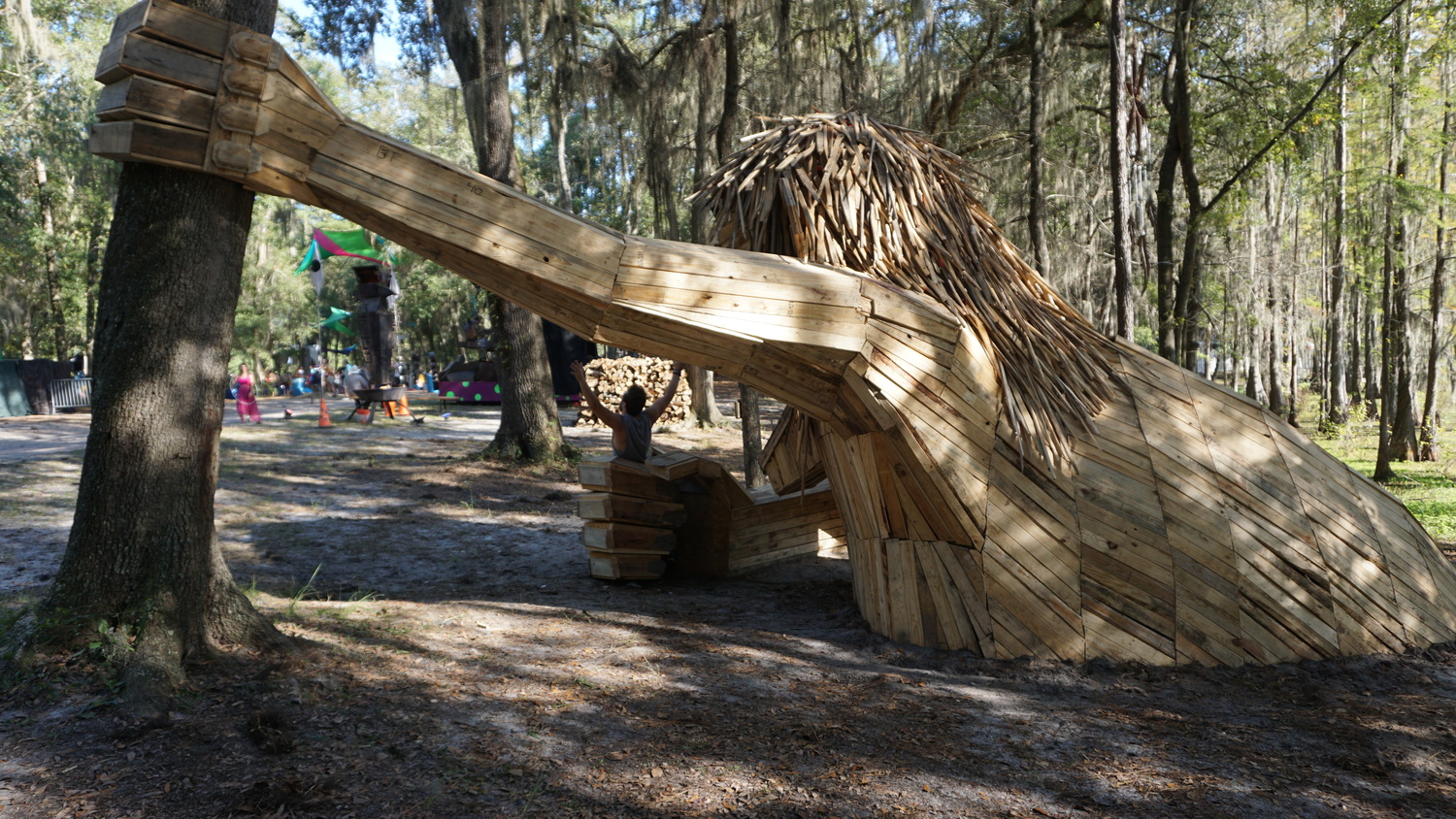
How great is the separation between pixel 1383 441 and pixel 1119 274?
23.1 ft

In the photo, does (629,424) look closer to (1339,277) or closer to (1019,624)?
(1019,624)

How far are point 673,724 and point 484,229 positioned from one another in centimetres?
236

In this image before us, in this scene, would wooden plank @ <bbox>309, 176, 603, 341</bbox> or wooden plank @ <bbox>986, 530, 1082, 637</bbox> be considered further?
wooden plank @ <bbox>986, 530, 1082, 637</bbox>

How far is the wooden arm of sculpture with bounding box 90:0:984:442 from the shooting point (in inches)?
136

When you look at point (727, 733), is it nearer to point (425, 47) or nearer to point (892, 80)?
point (425, 47)

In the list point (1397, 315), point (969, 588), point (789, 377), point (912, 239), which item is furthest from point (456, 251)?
point (1397, 315)

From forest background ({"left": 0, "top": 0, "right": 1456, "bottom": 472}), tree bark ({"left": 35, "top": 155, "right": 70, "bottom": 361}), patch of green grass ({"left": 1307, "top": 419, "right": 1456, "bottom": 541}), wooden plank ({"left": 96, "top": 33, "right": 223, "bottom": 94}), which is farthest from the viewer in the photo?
tree bark ({"left": 35, "top": 155, "right": 70, "bottom": 361})

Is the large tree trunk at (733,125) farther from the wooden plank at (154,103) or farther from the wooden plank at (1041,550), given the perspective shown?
the wooden plank at (154,103)

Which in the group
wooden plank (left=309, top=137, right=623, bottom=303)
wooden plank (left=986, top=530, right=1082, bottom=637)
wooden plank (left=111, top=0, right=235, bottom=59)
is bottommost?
wooden plank (left=986, top=530, right=1082, bottom=637)

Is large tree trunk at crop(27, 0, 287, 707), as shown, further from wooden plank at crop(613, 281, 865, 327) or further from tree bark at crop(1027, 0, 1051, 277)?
tree bark at crop(1027, 0, 1051, 277)

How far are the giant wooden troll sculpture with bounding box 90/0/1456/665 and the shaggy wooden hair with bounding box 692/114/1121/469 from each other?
0.02m

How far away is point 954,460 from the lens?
4730 millimetres

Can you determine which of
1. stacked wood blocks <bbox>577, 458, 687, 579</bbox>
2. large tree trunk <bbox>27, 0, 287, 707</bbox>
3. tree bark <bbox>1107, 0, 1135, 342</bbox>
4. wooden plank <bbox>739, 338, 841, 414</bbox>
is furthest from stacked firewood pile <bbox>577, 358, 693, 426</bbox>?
large tree trunk <bbox>27, 0, 287, 707</bbox>

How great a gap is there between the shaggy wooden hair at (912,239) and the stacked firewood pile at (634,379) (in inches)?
536
